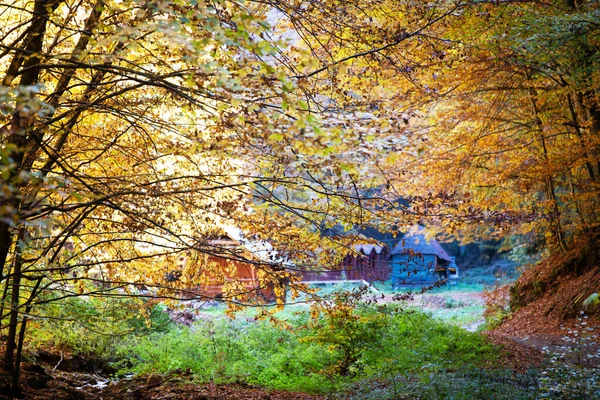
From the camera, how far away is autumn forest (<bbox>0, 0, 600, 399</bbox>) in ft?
13.0

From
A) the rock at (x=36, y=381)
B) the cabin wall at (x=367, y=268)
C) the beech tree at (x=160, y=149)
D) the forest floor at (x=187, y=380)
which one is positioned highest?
the beech tree at (x=160, y=149)

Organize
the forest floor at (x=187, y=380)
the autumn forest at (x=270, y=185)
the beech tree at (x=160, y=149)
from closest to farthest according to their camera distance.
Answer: the beech tree at (x=160, y=149)
the autumn forest at (x=270, y=185)
the forest floor at (x=187, y=380)

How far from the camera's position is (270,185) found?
19.9 feet

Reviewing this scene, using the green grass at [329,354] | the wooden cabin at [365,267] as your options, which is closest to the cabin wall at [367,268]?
the wooden cabin at [365,267]

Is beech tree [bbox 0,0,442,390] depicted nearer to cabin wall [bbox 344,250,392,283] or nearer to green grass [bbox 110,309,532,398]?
cabin wall [bbox 344,250,392,283]

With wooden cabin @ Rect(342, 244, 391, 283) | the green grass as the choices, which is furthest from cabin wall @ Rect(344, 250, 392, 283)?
the green grass

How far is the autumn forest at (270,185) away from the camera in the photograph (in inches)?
157

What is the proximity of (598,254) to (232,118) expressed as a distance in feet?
34.7

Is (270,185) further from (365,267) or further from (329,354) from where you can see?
(329,354)

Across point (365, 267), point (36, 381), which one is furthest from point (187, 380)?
point (365, 267)

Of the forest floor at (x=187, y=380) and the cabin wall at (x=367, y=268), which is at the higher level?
the cabin wall at (x=367, y=268)

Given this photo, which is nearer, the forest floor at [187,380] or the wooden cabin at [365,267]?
the wooden cabin at [365,267]

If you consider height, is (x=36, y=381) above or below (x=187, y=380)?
above

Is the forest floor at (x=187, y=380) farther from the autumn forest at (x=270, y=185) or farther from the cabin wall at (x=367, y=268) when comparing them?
the cabin wall at (x=367, y=268)
